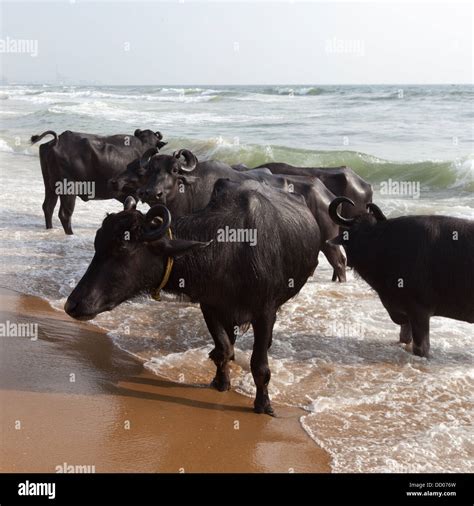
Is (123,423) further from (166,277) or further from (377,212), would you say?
(377,212)

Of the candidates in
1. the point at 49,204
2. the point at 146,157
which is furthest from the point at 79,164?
the point at 146,157

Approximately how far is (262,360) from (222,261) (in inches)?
32.5

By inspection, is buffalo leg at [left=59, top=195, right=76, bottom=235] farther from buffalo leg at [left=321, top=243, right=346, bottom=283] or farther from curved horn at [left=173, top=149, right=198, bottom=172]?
buffalo leg at [left=321, top=243, right=346, bottom=283]

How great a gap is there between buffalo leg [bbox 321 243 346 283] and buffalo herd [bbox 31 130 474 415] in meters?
0.01

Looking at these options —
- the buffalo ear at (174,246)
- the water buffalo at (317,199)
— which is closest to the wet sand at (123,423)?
the buffalo ear at (174,246)

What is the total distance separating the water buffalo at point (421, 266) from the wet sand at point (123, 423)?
1712 millimetres

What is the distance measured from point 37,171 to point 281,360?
1418cm

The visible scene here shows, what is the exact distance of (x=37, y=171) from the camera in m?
18.5

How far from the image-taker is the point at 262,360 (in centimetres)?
491

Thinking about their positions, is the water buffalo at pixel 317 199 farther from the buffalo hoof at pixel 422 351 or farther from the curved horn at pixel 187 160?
the buffalo hoof at pixel 422 351

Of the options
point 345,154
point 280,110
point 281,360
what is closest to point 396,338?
point 281,360

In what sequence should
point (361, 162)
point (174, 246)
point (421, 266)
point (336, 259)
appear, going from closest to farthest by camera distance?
1. point (174, 246)
2. point (421, 266)
3. point (336, 259)
4. point (361, 162)

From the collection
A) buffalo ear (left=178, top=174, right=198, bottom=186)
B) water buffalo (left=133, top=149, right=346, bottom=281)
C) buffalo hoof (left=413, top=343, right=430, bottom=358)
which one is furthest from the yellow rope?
buffalo ear (left=178, top=174, right=198, bottom=186)

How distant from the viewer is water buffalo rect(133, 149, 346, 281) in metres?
7.69
